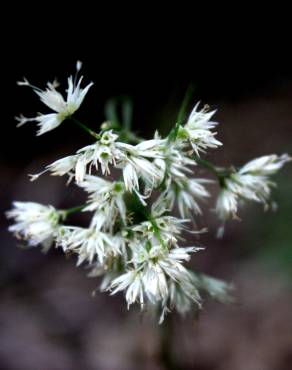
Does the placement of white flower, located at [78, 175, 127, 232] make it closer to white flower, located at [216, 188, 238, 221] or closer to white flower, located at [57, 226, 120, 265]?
white flower, located at [57, 226, 120, 265]

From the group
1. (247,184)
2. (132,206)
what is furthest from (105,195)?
(247,184)

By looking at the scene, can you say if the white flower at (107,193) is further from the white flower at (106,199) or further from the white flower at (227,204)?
the white flower at (227,204)

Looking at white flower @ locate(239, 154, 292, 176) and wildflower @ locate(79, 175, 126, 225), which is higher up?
white flower @ locate(239, 154, 292, 176)

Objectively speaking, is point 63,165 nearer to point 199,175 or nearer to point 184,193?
point 184,193

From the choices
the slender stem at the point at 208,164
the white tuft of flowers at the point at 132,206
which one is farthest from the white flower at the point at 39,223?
the slender stem at the point at 208,164

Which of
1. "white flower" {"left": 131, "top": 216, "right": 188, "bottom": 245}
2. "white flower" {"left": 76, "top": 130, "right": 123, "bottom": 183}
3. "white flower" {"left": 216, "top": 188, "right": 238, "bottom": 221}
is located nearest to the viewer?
"white flower" {"left": 76, "top": 130, "right": 123, "bottom": 183}

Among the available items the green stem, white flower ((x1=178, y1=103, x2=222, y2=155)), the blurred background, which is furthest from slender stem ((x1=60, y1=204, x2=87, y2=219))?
Result: the blurred background
